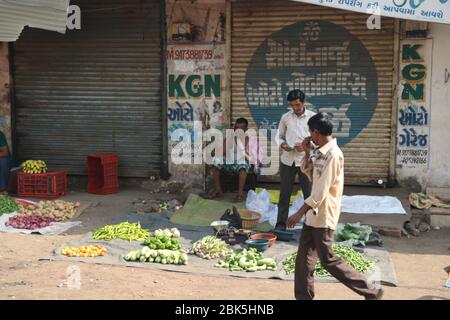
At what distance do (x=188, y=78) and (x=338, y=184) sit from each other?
5.95 meters

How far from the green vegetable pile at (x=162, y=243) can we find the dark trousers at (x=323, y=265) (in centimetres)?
246

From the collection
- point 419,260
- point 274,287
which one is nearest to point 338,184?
point 274,287

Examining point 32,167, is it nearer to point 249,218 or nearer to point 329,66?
point 249,218

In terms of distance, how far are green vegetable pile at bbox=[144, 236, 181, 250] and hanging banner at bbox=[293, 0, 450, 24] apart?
3947 millimetres

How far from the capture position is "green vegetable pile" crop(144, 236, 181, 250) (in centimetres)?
711

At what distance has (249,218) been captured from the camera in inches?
318

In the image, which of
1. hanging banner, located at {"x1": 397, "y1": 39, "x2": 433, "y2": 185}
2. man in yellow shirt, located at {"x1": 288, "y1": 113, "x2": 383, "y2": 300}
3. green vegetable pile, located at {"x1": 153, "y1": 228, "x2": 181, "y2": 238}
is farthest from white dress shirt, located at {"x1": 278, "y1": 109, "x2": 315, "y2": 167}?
hanging banner, located at {"x1": 397, "y1": 39, "x2": 433, "y2": 185}

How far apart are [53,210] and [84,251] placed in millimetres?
2222

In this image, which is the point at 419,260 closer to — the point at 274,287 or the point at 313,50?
the point at 274,287

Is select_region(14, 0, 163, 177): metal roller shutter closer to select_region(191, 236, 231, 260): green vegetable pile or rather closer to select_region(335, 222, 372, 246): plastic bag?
select_region(191, 236, 231, 260): green vegetable pile

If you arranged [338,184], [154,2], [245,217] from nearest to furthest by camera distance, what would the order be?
[338,184]
[245,217]
[154,2]

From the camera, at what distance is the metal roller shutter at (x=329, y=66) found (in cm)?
980

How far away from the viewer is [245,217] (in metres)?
8.17

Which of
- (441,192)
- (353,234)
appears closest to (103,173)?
(353,234)
